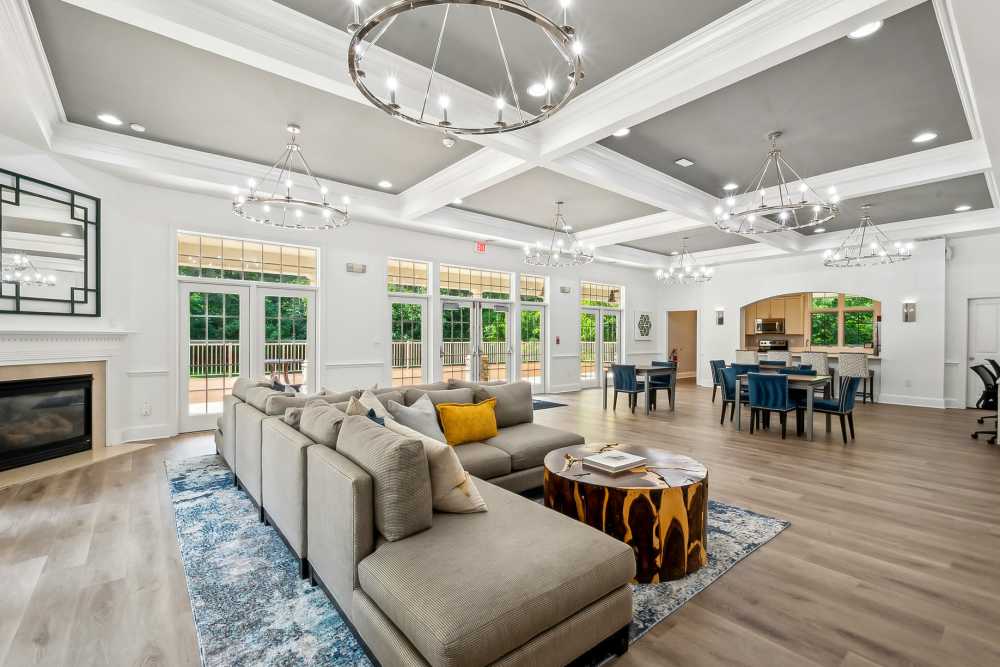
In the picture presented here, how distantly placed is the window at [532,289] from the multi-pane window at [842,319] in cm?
687

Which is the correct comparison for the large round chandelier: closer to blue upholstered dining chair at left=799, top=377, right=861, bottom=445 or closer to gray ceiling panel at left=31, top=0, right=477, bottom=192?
gray ceiling panel at left=31, top=0, right=477, bottom=192

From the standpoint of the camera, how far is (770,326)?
1205 cm

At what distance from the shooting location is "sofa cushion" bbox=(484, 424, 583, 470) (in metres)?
3.54

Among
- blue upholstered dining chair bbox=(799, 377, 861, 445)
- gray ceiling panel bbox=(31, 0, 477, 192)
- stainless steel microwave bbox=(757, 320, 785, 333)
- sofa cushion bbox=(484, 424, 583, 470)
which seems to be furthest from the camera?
stainless steel microwave bbox=(757, 320, 785, 333)

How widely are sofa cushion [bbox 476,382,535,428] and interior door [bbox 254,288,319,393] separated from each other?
11.0ft

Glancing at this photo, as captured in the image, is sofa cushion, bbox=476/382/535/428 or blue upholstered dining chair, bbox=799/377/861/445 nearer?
sofa cushion, bbox=476/382/535/428

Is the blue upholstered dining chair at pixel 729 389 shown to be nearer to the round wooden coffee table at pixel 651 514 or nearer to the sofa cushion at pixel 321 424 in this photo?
the round wooden coffee table at pixel 651 514

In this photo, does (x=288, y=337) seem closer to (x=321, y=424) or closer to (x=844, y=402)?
(x=321, y=424)

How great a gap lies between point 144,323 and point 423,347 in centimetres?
392

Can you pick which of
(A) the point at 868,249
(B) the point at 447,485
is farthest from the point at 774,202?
(B) the point at 447,485

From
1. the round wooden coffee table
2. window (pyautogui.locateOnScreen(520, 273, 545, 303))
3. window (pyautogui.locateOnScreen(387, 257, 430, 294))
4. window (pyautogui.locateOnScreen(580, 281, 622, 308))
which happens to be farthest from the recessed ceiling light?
window (pyautogui.locateOnScreen(580, 281, 622, 308))

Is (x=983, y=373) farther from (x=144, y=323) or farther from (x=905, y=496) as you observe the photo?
(x=144, y=323)

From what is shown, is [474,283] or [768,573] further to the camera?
[474,283]

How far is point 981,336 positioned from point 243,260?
1227 cm
